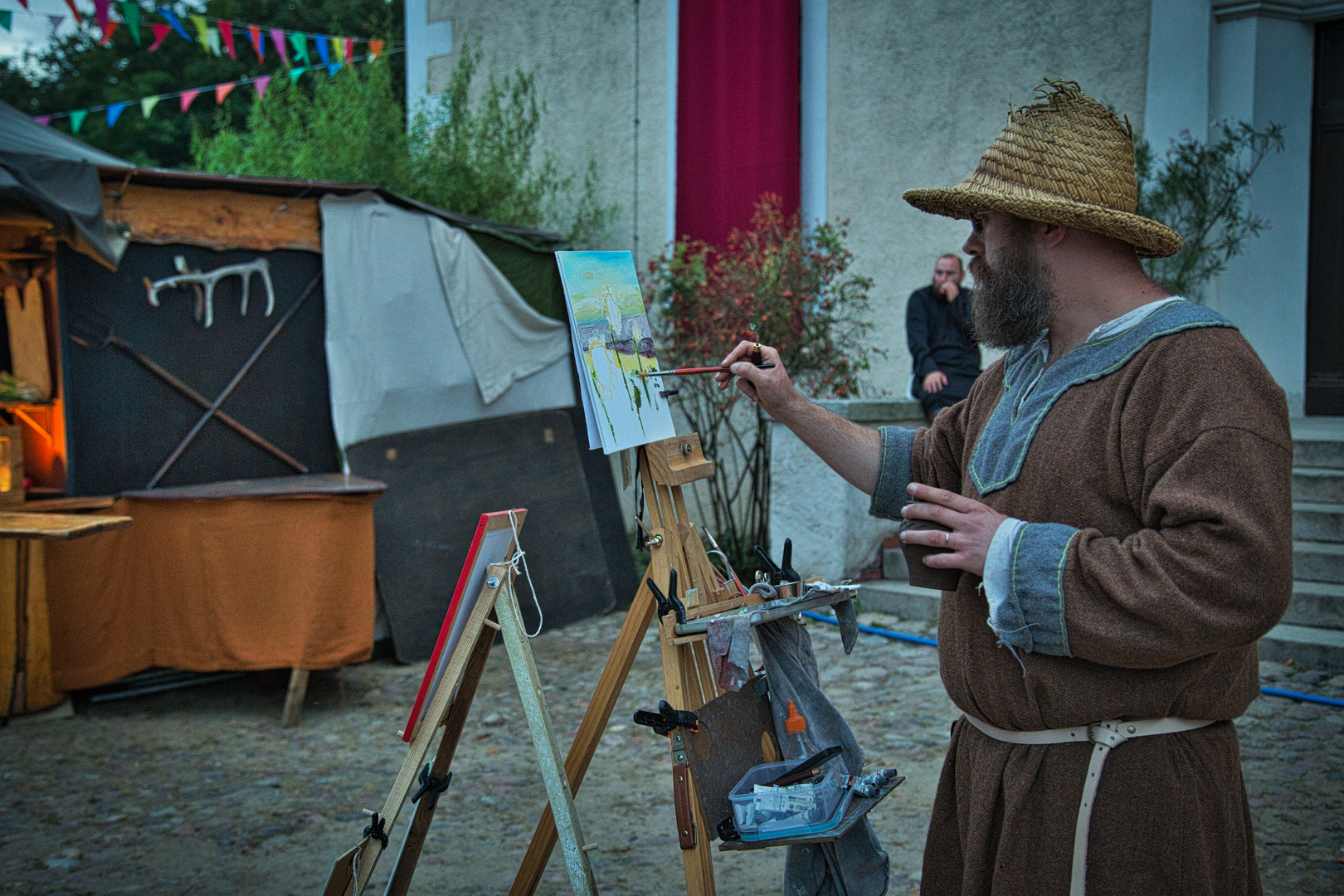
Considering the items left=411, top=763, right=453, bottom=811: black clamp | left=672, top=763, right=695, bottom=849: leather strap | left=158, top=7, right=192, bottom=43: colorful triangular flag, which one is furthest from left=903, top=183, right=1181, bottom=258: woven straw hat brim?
left=158, top=7, right=192, bottom=43: colorful triangular flag

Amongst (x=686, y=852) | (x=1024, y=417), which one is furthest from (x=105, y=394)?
(x=1024, y=417)

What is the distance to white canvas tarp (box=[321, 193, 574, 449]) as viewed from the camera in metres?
5.46

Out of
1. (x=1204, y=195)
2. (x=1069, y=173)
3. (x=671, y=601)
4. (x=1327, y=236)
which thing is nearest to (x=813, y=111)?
(x=1204, y=195)

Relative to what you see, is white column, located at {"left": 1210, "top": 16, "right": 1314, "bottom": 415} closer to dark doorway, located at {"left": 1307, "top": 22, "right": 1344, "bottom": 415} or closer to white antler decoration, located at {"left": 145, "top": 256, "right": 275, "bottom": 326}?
dark doorway, located at {"left": 1307, "top": 22, "right": 1344, "bottom": 415}

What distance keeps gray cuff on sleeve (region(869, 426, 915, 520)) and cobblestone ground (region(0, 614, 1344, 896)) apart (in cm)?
151

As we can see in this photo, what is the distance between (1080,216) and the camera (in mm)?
1618

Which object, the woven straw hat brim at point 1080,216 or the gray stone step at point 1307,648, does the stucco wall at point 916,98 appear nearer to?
the gray stone step at point 1307,648

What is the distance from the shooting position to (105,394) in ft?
16.0

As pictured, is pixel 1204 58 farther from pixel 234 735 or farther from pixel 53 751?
pixel 53 751

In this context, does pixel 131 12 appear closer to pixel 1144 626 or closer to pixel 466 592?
pixel 466 592

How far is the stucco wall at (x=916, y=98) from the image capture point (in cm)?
654

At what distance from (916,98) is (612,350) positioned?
521cm

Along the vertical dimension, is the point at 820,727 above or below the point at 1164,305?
below

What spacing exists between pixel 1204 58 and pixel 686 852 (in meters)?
5.92
